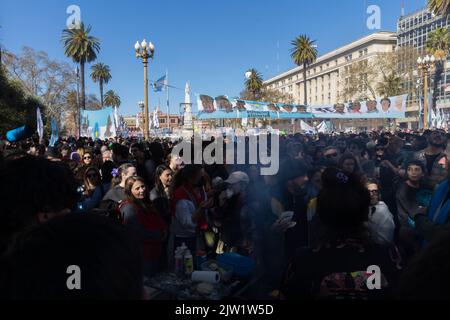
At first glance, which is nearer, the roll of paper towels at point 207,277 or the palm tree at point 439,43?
the roll of paper towels at point 207,277

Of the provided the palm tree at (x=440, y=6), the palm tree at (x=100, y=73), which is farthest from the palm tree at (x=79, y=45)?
the palm tree at (x=440, y=6)

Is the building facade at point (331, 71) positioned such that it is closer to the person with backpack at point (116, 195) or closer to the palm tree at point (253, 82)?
the palm tree at point (253, 82)

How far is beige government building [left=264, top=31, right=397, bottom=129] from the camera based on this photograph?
84.1 m

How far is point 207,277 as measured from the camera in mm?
3213

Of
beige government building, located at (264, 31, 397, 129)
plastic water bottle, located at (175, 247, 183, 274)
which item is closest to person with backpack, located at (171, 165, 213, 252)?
plastic water bottle, located at (175, 247, 183, 274)

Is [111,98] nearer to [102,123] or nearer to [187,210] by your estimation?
[102,123]

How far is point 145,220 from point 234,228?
1.16 meters

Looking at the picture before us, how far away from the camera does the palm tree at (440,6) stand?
1090 inches

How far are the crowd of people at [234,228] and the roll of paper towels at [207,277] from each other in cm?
52

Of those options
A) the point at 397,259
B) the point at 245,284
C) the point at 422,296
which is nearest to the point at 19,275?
the point at 422,296
